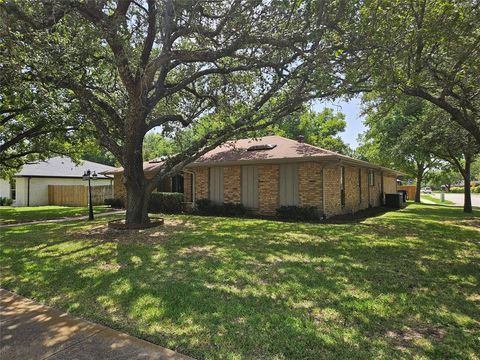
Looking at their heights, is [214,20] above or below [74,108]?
above

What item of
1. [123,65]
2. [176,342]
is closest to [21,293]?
[176,342]

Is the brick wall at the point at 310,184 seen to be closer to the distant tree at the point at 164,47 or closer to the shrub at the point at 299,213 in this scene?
the shrub at the point at 299,213

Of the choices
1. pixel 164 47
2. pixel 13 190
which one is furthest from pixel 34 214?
pixel 164 47

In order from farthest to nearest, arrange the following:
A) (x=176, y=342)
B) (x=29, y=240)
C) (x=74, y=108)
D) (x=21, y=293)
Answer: (x=74, y=108) < (x=29, y=240) < (x=21, y=293) < (x=176, y=342)

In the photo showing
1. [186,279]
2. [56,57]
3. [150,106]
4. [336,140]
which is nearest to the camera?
[186,279]

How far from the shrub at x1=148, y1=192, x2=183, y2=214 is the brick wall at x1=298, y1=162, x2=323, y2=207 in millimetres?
6517

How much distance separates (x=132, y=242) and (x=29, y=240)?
3.35m

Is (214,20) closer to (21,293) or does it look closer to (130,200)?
(130,200)

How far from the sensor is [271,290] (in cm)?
465

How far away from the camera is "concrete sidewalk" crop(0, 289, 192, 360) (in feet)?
9.87

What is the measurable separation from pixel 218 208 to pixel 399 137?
45.9 feet

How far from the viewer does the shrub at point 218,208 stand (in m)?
14.8

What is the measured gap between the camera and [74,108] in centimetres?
1182

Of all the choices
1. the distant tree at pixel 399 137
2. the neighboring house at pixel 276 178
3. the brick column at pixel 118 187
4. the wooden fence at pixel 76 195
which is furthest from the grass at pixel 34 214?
the distant tree at pixel 399 137
